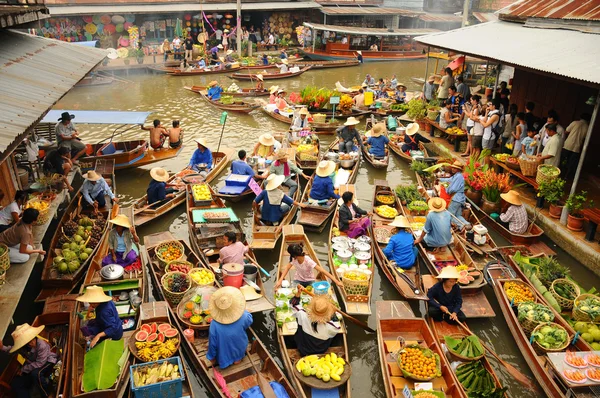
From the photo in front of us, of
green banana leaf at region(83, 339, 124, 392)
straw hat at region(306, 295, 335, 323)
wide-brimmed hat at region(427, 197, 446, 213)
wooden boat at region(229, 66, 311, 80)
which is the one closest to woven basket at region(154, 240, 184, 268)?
green banana leaf at region(83, 339, 124, 392)

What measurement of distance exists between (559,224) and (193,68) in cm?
2290

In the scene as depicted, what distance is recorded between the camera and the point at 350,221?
10188 millimetres

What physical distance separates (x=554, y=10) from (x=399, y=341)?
12.2 metres

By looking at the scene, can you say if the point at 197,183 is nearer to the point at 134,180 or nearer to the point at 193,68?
the point at 134,180

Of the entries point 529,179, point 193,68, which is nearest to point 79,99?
point 193,68

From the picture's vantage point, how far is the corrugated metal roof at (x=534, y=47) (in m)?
9.92

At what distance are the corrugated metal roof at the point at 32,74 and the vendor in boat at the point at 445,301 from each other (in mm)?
6578

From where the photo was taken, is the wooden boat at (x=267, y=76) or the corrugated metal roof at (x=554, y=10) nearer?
the corrugated metal roof at (x=554, y=10)

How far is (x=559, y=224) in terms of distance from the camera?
1047cm

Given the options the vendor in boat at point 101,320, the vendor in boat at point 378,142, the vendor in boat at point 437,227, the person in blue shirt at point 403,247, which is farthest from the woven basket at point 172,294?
the vendor in boat at point 378,142

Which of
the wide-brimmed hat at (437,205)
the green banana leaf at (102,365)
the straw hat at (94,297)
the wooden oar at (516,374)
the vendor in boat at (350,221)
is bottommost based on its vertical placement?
the wooden oar at (516,374)

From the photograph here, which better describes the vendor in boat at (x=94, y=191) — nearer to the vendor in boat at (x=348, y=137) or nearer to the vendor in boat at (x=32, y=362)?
the vendor in boat at (x=32, y=362)

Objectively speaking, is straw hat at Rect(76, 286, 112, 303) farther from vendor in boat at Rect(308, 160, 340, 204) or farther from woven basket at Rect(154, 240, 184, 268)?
vendor in boat at Rect(308, 160, 340, 204)

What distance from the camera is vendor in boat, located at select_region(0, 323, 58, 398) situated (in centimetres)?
604
